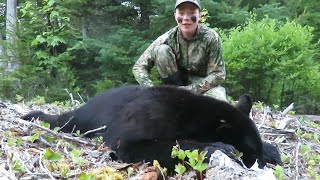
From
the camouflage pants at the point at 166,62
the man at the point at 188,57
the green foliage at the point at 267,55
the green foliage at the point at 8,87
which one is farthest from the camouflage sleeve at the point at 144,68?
the green foliage at the point at 8,87

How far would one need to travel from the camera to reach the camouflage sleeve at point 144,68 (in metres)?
5.72

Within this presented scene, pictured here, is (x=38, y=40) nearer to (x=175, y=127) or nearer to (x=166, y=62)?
(x=166, y=62)

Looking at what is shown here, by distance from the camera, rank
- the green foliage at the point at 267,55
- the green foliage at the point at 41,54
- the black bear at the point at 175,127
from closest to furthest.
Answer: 1. the black bear at the point at 175,127
2. the green foliage at the point at 267,55
3. the green foliage at the point at 41,54

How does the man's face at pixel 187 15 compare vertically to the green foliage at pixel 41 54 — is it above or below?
above

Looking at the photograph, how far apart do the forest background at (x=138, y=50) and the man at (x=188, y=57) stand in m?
4.64

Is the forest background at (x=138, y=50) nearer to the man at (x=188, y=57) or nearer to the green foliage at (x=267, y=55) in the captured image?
the green foliage at (x=267, y=55)

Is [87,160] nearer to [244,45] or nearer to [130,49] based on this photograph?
[244,45]

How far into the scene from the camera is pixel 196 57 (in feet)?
19.5

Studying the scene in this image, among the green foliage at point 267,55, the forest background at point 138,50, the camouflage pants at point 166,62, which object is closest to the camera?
the camouflage pants at point 166,62

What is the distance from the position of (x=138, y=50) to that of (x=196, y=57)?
7.35 meters

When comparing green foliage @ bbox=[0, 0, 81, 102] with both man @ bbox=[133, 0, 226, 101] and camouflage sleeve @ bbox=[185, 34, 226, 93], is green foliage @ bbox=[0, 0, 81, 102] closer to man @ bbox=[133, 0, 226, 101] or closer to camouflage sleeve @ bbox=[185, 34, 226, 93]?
man @ bbox=[133, 0, 226, 101]

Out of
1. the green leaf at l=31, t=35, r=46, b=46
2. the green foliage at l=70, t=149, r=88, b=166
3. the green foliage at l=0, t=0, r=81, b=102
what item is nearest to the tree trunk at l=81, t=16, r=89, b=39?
the green foliage at l=0, t=0, r=81, b=102

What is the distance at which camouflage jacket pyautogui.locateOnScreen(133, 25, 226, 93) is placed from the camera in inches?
229

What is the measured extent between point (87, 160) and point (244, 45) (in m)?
8.74
